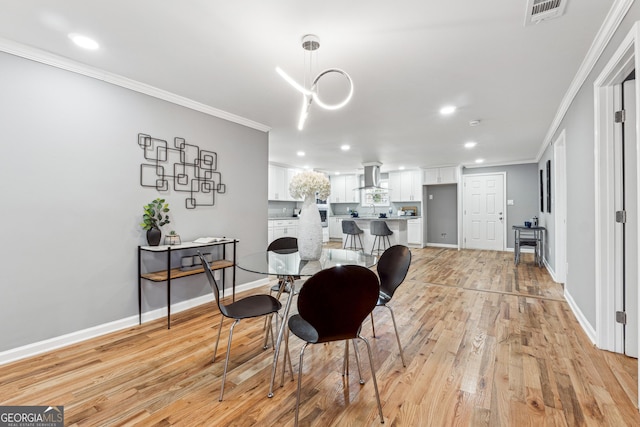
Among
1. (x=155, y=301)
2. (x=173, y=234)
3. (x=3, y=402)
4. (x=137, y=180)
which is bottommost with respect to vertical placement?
(x=3, y=402)

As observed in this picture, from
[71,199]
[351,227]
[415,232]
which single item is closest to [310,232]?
[71,199]

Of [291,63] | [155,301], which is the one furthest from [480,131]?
[155,301]

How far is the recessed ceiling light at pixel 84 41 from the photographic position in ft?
6.85

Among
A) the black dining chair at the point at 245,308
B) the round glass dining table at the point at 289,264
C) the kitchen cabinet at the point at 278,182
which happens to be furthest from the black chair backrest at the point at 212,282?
the kitchen cabinet at the point at 278,182

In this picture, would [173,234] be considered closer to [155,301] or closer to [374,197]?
[155,301]

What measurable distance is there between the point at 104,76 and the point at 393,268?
118 inches

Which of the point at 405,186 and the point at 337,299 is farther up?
the point at 405,186

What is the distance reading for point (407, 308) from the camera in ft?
10.9

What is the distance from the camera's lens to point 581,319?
279 centimetres

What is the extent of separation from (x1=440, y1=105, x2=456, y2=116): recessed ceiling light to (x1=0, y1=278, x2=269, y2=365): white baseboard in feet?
12.0

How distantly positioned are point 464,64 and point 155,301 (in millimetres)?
3679

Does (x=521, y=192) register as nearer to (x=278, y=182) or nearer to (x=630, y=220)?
(x=630, y=220)

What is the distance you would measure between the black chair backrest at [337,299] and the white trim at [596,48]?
2.17m

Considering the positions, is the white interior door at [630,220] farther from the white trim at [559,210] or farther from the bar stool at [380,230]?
the bar stool at [380,230]
